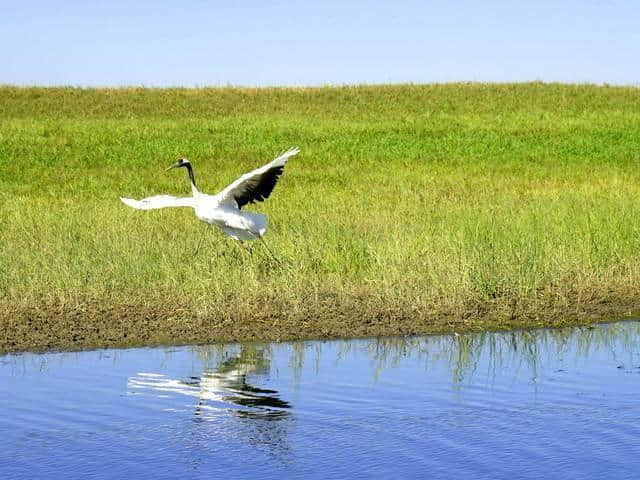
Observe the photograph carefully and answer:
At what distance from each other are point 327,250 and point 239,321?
255 centimetres

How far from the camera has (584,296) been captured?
430 inches

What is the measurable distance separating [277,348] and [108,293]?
2433mm

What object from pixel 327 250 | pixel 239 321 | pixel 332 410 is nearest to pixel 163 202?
pixel 327 250

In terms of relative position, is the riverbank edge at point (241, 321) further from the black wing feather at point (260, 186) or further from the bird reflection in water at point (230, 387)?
the black wing feather at point (260, 186)

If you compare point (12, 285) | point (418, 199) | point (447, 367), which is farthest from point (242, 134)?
point (447, 367)

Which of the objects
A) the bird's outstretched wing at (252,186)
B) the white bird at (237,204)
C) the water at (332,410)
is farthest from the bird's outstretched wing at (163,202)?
the water at (332,410)

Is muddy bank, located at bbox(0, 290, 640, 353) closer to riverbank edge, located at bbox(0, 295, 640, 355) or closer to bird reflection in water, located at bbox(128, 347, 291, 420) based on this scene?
riverbank edge, located at bbox(0, 295, 640, 355)

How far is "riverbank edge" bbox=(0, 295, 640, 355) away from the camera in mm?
9539

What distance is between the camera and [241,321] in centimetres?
991

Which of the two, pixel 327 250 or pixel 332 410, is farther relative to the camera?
pixel 327 250

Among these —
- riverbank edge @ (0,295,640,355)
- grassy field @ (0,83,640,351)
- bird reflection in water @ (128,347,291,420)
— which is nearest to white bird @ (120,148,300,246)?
grassy field @ (0,83,640,351)

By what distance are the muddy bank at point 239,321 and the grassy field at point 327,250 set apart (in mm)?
20

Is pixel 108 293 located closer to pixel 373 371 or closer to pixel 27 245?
pixel 27 245

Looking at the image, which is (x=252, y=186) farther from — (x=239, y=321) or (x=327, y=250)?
(x=239, y=321)
